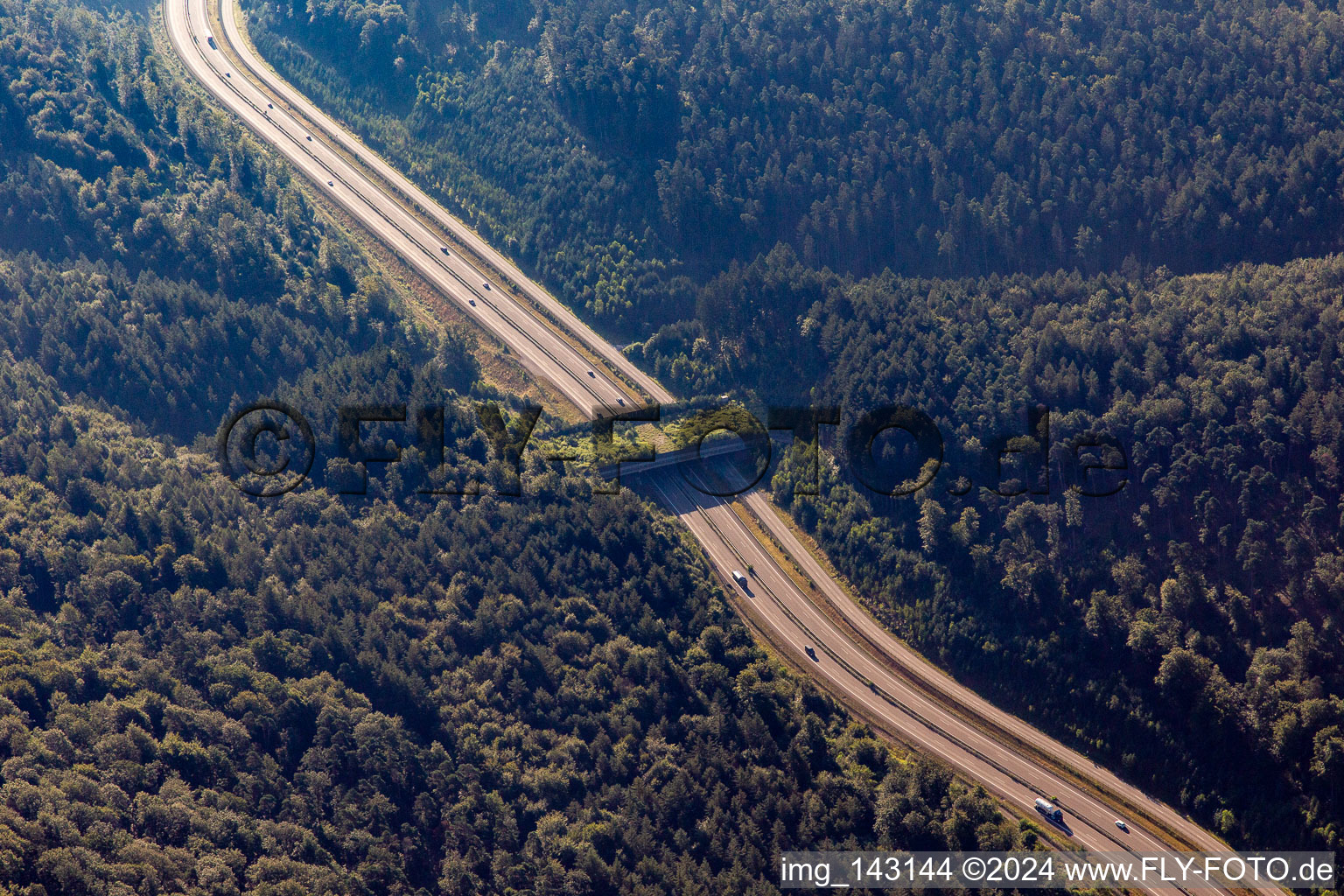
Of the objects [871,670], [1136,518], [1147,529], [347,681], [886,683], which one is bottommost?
[347,681]

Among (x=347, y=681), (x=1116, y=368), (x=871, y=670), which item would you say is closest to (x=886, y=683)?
(x=871, y=670)

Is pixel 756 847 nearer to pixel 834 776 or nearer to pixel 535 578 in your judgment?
pixel 834 776

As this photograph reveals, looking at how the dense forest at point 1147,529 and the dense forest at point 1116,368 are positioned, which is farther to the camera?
the dense forest at point 1116,368

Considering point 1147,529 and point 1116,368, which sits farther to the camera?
point 1116,368

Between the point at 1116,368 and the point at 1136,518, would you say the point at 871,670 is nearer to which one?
the point at 1136,518

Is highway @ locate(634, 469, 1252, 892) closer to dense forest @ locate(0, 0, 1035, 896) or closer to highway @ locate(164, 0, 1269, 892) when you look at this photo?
highway @ locate(164, 0, 1269, 892)

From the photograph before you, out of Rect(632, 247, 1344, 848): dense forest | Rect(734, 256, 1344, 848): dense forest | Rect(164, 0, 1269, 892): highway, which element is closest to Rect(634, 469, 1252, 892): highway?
Rect(164, 0, 1269, 892): highway

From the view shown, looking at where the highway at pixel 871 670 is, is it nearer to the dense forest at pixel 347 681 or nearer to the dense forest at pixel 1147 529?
the dense forest at pixel 1147 529

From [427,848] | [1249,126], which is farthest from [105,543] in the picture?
[1249,126]

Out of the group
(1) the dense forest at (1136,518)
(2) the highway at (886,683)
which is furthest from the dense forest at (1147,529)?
(2) the highway at (886,683)

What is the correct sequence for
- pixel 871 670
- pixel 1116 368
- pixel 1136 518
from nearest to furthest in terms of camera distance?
pixel 1136 518 → pixel 871 670 → pixel 1116 368
